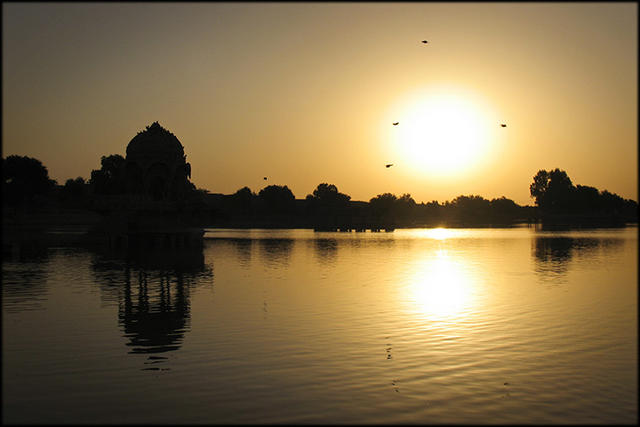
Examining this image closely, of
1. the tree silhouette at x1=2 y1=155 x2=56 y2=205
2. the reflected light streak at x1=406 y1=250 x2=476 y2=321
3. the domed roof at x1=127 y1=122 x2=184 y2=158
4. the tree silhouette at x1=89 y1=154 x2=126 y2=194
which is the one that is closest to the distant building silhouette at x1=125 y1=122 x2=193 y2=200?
the domed roof at x1=127 y1=122 x2=184 y2=158

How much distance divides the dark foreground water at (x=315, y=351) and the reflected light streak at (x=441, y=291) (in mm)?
157

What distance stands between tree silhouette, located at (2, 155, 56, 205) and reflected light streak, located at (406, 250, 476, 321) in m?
75.5

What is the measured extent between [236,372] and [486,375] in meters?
5.28

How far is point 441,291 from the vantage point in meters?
26.7

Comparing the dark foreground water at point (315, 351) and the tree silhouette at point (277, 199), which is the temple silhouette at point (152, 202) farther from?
the tree silhouette at point (277, 199)

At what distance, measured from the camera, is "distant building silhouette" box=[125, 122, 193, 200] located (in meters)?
82.1

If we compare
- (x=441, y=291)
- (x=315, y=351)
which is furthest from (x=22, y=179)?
(x=315, y=351)

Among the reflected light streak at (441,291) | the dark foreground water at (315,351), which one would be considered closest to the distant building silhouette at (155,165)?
the reflected light streak at (441,291)

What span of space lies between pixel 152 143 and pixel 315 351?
72477mm

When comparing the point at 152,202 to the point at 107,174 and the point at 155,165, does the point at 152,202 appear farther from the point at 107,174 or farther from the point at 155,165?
the point at 107,174

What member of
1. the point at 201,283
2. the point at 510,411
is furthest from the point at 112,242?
the point at 510,411

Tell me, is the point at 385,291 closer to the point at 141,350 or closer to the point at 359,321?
the point at 359,321

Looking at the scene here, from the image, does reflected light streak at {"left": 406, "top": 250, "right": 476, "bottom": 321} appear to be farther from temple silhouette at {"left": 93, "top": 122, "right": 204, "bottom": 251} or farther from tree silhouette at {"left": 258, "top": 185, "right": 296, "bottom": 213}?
tree silhouette at {"left": 258, "top": 185, "right": 296, "bottom": 213}

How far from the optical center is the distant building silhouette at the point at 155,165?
8212 cm
